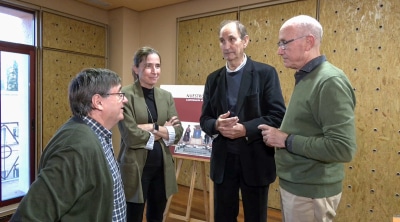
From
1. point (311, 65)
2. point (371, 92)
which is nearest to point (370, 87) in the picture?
point (371, 92)

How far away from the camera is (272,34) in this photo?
351cm

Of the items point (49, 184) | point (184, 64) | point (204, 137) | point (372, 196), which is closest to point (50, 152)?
point (49, 184)

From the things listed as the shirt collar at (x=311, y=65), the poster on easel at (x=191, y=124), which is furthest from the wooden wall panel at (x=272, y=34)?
the shirt collar at (x=311, y=65)

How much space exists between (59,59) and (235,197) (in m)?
3.33

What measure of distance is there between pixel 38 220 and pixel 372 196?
3.08m

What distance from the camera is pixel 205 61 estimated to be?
13.5ft

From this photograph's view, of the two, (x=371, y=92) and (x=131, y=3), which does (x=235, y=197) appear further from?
(x=131, y=3)

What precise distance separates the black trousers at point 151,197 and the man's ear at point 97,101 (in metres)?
0.82

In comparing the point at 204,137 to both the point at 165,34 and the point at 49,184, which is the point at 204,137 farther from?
the point at 165,34

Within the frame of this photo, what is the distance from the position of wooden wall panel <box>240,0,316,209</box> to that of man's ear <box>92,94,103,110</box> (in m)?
2.67

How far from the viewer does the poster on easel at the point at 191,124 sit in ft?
9.43

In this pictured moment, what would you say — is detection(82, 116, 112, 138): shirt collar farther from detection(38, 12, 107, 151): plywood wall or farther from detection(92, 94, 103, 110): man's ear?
detection(38, 12, 107, 151): plywood wall

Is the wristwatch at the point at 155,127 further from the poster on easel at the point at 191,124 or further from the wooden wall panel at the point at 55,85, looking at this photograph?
the wooden wall panel at the point at 55,85

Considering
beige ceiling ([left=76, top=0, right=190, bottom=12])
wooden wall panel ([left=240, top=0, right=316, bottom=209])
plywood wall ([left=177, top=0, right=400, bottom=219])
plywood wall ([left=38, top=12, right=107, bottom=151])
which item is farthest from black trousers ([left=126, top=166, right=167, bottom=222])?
beige ceiling ([left=76, top=0, right=190, bottom=12])
